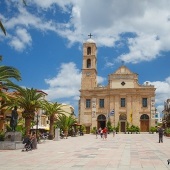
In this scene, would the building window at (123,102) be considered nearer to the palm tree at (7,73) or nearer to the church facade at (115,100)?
the church facade at (115,100)

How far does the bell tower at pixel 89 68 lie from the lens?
240ft

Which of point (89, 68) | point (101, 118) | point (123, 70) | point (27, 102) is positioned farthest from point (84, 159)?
point (89, 68)

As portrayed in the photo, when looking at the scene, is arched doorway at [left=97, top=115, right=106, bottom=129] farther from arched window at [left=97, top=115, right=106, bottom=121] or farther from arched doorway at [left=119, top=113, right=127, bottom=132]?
arched doorway at [left=119, top=113, right=127, bottom=132]

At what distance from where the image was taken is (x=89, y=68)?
7319 centimetres

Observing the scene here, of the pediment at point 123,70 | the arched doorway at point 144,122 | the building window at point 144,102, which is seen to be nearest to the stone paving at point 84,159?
the arched doorway at point 144,122

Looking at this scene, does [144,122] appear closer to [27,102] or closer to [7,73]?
[27,102]

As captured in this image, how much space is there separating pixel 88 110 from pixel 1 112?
3816cm

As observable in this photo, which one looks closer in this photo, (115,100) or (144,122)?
(144,122)

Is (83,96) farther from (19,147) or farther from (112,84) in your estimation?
(19,147)

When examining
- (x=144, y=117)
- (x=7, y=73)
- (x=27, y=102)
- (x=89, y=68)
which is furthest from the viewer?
(x=89, y=68)

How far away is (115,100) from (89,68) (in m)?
9.68

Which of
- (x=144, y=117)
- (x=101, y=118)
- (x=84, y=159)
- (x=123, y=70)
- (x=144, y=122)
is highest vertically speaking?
(x=123, y=70)

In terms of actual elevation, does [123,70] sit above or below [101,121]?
above

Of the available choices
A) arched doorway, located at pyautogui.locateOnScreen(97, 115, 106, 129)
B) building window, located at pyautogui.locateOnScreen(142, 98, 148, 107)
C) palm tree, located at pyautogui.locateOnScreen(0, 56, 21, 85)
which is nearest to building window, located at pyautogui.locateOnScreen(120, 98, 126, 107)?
building window, located at pyautogui.locateOnScreen(142, 98, 148, 107)
